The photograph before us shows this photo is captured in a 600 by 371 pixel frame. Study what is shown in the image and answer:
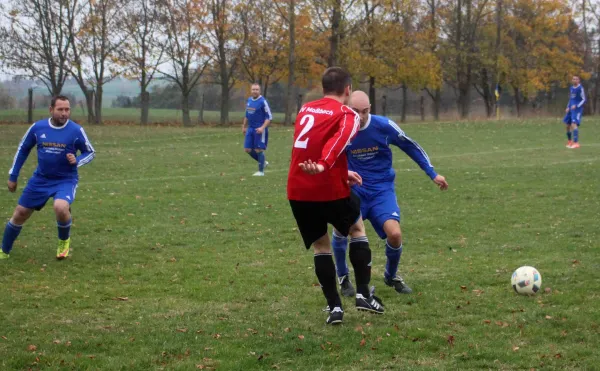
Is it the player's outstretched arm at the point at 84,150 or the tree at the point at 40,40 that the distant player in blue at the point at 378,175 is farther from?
the tree at the point at 40,40

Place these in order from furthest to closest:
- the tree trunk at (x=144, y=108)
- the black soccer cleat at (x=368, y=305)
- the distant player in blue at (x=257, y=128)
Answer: the tree trunk at (x=144, y=108), the distant player in blue at (x=257, y=128), the black soccer cleat at (x=368, y=305)

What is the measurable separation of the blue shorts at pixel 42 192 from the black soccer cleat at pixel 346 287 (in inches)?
137

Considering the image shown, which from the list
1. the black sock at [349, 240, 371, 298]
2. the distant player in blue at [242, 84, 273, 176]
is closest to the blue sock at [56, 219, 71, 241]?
the black sock at [349, 240, 371, 298]

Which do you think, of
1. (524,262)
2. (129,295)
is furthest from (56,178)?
(524,262)

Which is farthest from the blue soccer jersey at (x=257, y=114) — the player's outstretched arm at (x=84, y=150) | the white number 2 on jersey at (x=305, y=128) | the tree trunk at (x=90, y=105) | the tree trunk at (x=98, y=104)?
the tree trunk at (x=90, y=105)

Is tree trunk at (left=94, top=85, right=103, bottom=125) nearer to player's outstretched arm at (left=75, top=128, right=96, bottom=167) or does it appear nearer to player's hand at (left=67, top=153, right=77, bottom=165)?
player's outstretched arm at (left=75, top=128, right=96, bottom=167)

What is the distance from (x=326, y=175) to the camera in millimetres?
5664

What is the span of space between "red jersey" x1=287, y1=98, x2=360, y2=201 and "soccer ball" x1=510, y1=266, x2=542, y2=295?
2.03 m

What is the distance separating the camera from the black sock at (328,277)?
595 centimetres

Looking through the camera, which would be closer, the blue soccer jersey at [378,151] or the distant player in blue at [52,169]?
the blue soccer jersey at [378,151]

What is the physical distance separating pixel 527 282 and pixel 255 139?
11475mm

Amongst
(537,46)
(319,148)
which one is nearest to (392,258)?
(319,148)

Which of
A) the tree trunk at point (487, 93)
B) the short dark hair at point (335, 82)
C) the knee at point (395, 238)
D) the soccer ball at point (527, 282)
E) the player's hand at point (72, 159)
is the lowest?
the soccer ball at point (527, 282)

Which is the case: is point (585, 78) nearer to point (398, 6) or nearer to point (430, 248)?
point (398, 6)
